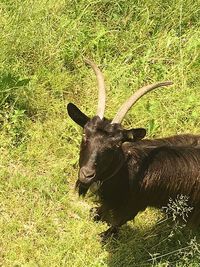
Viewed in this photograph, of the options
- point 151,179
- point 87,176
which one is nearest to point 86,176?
point 87,176

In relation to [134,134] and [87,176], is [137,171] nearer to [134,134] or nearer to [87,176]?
[134,134]

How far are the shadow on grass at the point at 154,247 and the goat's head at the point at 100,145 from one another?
1016mm

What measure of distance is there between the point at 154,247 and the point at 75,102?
6.58ft

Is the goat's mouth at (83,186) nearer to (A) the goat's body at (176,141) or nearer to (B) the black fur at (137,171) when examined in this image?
(B) the black fur at (137,171)

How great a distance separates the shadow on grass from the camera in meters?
5.16

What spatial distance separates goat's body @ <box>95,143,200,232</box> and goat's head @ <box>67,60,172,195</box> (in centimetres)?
16

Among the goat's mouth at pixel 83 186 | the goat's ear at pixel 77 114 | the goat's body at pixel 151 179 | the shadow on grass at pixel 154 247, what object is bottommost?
the shadow on grass at pixel 154 247

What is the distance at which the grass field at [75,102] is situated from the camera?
5262 mm

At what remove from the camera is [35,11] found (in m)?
6.89

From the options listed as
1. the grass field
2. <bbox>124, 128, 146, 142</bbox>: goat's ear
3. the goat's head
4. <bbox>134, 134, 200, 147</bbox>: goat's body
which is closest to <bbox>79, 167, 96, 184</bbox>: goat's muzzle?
the goat's head

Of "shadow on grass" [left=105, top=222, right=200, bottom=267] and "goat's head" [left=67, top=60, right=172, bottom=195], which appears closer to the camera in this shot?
"goat's head" [left=67, top=60, right=172, bottom=195]

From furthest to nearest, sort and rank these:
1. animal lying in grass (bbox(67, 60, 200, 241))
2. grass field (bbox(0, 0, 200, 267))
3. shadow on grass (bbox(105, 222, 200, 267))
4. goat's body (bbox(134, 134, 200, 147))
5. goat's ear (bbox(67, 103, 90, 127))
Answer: grass field (bbox(0, 0, 200, 267)), shadow on grass (bbox(105, 222, 200, 267)), goat's body (bbox(134, 134, 200, 147)), goat's ear (bbox(67, 103, 90, 127)), animal lying in grass (bbox(67, 60, 200, 241))

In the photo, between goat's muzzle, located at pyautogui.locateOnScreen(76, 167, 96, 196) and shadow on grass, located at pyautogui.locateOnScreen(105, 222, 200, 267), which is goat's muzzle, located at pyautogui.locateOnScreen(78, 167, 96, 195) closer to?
goat's muzzle, located at pyautogui.locateOnScreen(76, 167, 96, 196)

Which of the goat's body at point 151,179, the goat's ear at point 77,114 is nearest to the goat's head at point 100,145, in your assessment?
the goat's ear at point 77,114
